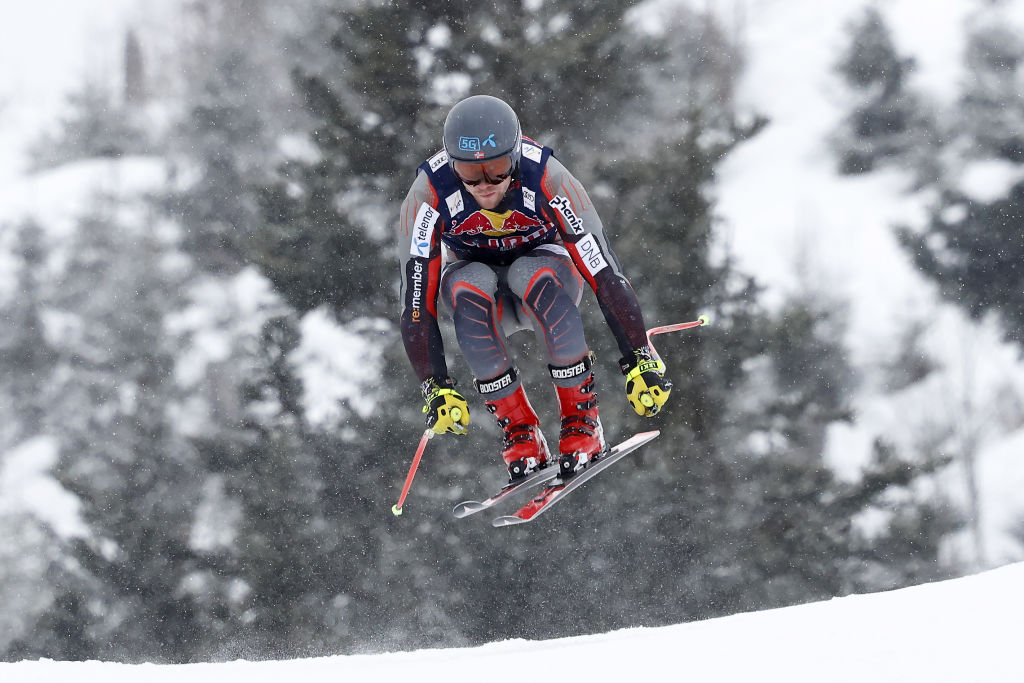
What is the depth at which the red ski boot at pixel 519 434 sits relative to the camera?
19.1 feet

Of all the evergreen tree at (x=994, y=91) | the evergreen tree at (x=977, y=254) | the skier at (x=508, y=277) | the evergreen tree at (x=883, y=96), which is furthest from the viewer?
the evergreen tree at (x=883, y=96)

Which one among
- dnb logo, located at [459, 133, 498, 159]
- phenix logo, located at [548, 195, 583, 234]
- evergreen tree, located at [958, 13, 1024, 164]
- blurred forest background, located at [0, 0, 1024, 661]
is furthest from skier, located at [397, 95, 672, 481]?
evergreen tree, located at [958, 13, 1024, 164]

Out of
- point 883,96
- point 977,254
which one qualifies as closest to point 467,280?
point 977,254

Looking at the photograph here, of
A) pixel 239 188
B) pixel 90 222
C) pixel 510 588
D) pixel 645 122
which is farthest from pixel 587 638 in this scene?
pixel 90 222

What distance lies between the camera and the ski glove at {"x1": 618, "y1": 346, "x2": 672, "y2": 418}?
532 centimetres

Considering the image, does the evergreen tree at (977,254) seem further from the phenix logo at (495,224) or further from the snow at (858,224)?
the phenix logo at (495,224)

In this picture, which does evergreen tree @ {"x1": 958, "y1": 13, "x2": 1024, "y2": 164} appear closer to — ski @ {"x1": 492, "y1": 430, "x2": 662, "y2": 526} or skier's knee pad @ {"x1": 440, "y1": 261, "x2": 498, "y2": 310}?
ski @ {"x1": 492, "y1": 430, "x2": 662, "y2": 526}

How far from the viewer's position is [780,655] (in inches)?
154

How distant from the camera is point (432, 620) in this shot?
1422 centimetres

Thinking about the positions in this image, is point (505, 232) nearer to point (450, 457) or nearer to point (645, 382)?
point (645, 382)

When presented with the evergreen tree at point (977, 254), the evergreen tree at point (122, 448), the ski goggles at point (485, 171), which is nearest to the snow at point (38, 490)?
the evergreen tree at point (122, 448)

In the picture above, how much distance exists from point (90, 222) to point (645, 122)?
1273 cm

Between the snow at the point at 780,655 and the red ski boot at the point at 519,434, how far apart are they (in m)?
1.10

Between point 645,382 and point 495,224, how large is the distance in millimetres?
1160
